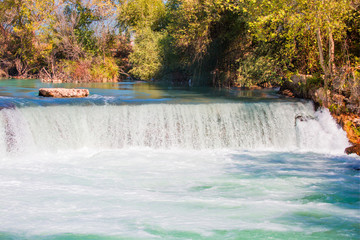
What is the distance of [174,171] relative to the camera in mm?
8555

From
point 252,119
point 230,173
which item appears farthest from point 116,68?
point 230,173

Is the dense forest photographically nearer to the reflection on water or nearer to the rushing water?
the reflection on water

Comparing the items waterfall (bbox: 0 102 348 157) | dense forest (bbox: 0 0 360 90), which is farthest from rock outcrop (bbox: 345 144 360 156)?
dense forest (bbox: 0 0 360 90)

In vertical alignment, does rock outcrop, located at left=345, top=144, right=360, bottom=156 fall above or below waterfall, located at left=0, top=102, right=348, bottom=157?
below

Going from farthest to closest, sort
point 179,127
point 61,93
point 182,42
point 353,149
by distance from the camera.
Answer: point 182,42 < point 61,93 < point 179,127 < point 353,149

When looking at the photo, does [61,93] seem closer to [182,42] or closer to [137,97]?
[137,97]

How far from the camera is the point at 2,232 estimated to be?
5.46 metres

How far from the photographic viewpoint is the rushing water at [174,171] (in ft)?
19.1

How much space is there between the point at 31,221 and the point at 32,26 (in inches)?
1052

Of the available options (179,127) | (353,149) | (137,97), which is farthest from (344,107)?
(137,97)

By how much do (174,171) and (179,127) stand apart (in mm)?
2739

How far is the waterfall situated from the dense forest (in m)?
1.59

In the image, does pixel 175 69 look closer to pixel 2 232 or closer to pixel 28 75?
pixel 28 75

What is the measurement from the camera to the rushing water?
19.1ft
